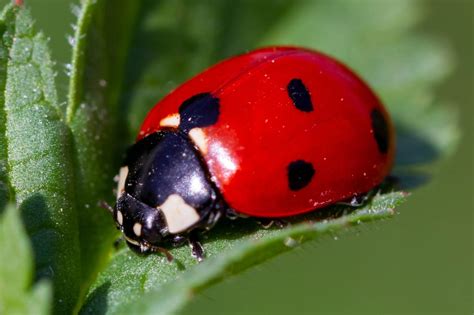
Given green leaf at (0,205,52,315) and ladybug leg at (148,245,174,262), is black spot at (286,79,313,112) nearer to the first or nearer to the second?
ladybug leg at (148,245,174,262)

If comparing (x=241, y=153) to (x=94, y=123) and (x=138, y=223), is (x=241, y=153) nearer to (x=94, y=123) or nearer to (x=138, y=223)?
(x=138, y=223)

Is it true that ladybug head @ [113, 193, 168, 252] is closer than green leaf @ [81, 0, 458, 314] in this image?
No

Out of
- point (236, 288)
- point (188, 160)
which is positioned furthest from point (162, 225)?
point (236, 288)

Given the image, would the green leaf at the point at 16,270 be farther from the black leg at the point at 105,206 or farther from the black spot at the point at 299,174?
the black spot at the point at 299,174

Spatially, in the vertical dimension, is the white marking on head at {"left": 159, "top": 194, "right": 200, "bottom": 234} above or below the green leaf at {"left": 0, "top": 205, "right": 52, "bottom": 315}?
below

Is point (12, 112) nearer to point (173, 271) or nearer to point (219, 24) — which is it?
point (173, 271)

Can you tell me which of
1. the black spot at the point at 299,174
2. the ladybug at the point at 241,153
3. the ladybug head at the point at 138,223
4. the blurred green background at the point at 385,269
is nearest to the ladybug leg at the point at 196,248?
the ladybug at the point at 241,153

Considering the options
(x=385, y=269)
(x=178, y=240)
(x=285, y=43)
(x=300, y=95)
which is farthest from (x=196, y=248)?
(x=385, y=269)

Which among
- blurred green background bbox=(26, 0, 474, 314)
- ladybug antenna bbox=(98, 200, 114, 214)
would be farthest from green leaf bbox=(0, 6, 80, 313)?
blurred green background bbox=(26, 0, 474, 314)
